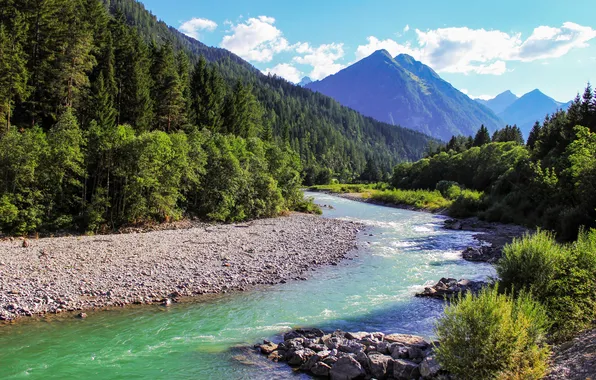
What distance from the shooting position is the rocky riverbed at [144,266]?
1603cm

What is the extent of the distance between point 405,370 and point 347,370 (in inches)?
59.8

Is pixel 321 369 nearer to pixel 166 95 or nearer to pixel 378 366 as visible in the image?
pixel 378 366

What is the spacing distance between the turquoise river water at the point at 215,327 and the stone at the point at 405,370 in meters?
2.84

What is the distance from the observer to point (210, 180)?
41.6 metres

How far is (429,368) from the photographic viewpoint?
9812 millimetres

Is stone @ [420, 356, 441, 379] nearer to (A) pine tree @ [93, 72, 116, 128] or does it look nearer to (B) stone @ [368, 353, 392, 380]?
(B) stone @ [368, 353, 392, 380]

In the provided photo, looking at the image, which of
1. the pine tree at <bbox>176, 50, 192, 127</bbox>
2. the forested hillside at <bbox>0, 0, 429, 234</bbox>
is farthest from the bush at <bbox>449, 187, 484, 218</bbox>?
the pine tree at <bbox>176, 50, 192, 127</bbox>

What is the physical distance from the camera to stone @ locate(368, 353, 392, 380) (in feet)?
34.5

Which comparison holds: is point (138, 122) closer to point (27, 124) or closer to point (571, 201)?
point (27, 124)

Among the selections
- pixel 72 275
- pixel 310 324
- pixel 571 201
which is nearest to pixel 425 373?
pixel 310 324

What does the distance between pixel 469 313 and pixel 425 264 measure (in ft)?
58.0

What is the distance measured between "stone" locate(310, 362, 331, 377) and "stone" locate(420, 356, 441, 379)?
2.51 m

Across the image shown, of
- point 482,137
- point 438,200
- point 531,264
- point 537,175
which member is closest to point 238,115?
point 438,200

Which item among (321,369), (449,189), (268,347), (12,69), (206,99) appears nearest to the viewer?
(321,369)
